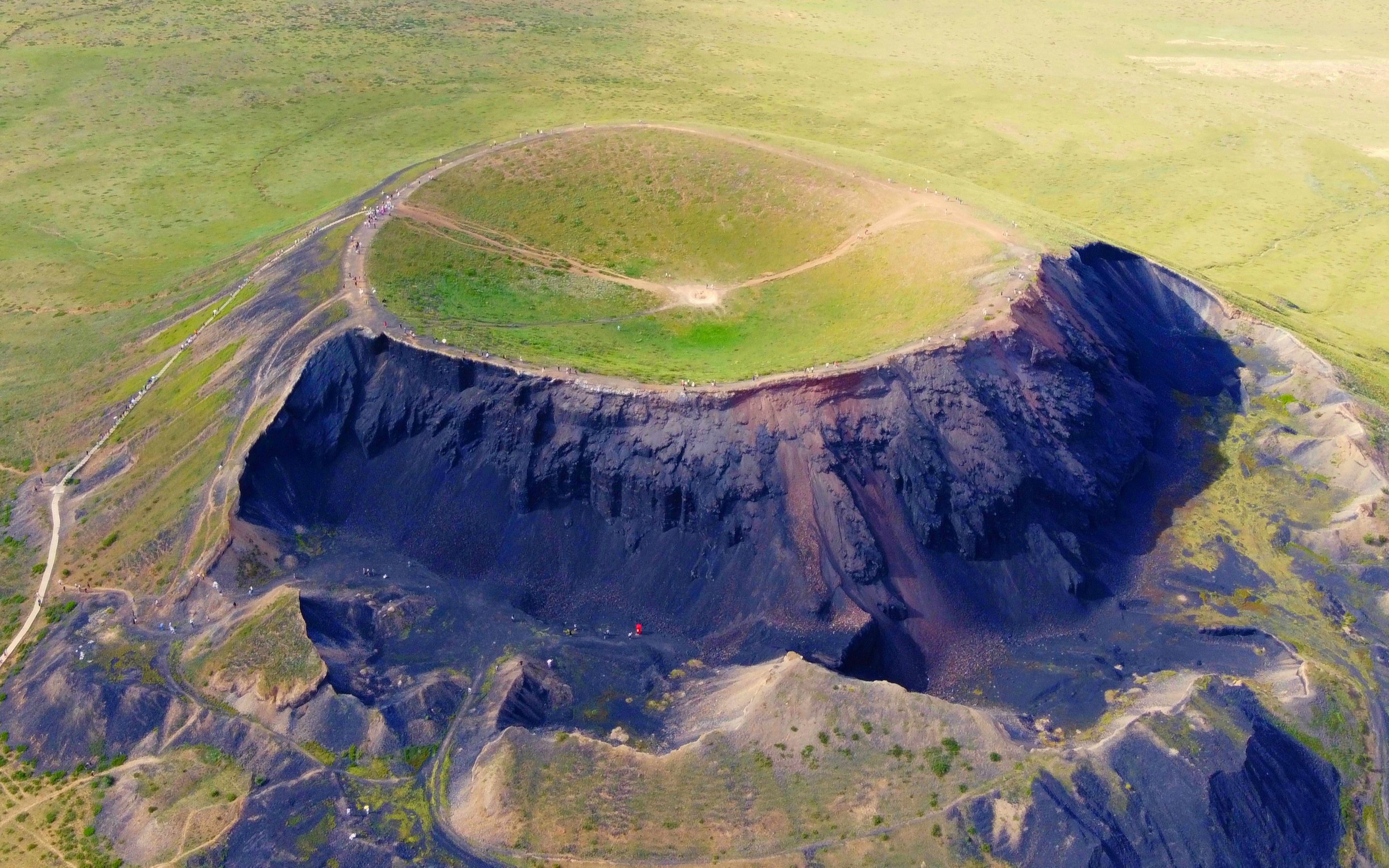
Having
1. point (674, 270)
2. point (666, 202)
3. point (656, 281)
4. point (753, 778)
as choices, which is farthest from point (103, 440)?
point (753, 778)

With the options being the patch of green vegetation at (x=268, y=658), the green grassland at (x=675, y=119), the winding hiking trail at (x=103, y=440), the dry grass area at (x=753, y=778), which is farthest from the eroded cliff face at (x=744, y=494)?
the green grassland at (x=675, y=119)

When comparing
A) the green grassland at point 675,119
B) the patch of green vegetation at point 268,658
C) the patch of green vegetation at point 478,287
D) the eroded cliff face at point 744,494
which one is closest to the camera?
the patch of green vegetation at point 268,658

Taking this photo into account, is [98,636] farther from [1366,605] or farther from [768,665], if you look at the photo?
[1366,605]

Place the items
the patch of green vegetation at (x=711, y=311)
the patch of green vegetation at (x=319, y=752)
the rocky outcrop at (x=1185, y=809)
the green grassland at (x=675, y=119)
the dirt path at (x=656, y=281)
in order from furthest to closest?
1. the green grassland at (x=675, y=119)
2. the dirt path at (x=656, y=281)
3. the patch of green vegetation at (x=711, y=311)
4. the patch of green vegetation at (x=319, y=752)
5. the rocky outcrop at (x=1185, y=809)

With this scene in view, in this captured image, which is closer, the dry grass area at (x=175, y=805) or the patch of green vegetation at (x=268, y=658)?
the dry grass area at (x=175, y=805)

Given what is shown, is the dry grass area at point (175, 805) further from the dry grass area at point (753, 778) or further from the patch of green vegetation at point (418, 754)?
the dry grass area at point (753, 778)
